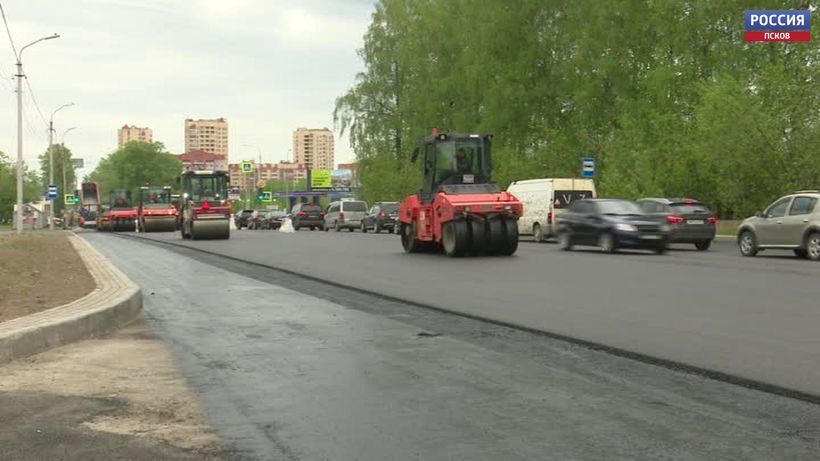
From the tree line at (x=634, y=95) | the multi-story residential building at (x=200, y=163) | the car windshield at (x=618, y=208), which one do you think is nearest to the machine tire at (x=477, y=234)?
the car windshield at (x=618, y=208)

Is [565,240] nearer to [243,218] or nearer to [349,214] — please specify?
[349,214]

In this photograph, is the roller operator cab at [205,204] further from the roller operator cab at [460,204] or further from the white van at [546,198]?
the roller operator cab at [460,204]

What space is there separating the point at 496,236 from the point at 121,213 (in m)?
44.2

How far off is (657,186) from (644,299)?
29.0 m

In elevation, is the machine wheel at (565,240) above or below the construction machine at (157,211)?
below

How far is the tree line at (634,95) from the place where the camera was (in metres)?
35.3

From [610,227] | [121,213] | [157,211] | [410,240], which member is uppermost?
[157,211]

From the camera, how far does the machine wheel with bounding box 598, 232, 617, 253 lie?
25391mm

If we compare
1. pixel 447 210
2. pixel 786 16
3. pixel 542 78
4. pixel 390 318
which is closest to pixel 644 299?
pixel 390 318

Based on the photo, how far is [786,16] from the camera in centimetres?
4003

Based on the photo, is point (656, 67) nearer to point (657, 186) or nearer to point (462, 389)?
point (657, 186)

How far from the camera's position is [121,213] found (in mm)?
61781

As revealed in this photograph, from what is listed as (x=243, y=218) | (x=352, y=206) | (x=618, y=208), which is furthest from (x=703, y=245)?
(x=243, y=218)

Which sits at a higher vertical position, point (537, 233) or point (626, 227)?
point (626, 227)
